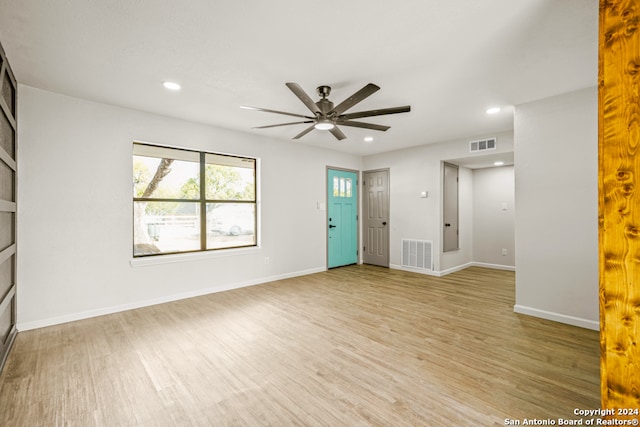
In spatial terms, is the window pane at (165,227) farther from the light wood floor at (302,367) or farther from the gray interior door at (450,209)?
the gray interior door at (450,209)

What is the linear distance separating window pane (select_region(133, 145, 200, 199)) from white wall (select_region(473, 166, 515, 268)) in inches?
244

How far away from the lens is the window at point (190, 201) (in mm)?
3898

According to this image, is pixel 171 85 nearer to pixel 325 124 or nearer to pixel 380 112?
pixel 325 124

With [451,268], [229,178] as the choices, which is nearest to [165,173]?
[229,178]

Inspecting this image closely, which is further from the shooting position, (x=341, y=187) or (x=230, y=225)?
(x=341, y=187)

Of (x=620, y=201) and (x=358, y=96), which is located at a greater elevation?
(x=358, y=96)

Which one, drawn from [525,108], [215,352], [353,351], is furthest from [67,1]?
[525,108]

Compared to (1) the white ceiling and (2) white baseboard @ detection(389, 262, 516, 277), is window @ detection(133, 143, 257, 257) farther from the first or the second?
(2) white baseboard @ detection(389, 262, 516, 277)

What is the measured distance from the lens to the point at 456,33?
84.1 inches

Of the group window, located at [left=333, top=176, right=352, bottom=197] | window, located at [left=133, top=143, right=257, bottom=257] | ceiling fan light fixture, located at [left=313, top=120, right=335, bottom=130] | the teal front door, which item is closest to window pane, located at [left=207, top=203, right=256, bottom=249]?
window, located at [left=133, top=143, right=257, bottom=257]

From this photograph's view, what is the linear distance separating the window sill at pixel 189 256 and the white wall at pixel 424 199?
322cm

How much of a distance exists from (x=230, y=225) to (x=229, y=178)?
813 mm

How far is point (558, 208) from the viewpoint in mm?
3266

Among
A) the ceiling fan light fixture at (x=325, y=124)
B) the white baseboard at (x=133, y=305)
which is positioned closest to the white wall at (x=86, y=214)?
the white baseboard at (x=133, y=305)
